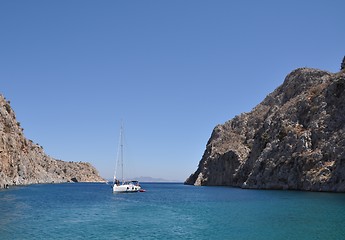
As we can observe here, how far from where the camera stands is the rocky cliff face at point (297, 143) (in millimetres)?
92375

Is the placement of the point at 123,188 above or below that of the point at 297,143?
below

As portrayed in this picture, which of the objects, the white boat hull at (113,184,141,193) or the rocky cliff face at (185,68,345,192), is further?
the white boat hull at (113,184,141,193)

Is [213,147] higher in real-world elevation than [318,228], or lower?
higher

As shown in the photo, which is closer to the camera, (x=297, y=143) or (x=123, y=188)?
(x=297, y=143)

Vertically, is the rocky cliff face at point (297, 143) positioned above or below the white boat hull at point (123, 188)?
above

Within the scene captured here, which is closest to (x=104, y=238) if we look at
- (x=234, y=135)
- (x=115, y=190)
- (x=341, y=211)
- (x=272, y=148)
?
(x=341, y=211)

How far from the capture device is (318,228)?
1467 inches

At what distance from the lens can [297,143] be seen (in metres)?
106

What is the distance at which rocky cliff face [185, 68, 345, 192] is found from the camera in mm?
92375

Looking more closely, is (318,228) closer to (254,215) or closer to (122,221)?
(254,215)

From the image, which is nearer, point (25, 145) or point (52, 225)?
point (52, 225)

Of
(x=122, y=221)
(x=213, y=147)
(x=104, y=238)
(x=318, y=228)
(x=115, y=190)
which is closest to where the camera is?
(x=104, y=238)

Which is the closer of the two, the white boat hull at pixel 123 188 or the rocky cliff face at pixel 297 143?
the rocky cliff face at pixel 297 143

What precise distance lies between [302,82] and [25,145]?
120 m
